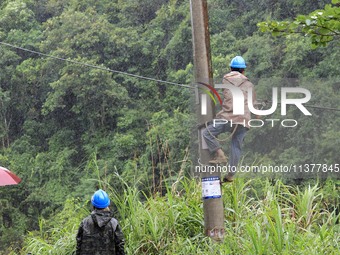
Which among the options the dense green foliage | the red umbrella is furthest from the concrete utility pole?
the dense green foliage

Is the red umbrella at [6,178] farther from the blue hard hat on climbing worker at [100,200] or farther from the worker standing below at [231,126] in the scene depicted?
the worker standing below at [231,126]

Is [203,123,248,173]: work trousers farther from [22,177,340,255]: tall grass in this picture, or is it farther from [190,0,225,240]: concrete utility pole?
[22,177,340,255]: tall grass

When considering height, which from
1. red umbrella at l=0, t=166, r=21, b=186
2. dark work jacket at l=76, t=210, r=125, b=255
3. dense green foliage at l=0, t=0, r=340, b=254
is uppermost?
dense green foliage at l=0, t=0, r=340, b=254

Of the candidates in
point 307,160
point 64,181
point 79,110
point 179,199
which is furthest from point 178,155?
point 179,199

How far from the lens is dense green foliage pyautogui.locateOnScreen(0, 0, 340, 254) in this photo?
25.4m

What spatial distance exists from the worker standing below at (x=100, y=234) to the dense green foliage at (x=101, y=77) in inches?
673

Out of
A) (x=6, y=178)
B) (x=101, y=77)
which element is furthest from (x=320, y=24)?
(x=101, y=77)

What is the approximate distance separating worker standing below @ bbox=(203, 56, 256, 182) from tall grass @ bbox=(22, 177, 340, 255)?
0.26 meters

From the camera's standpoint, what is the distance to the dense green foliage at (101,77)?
25.4m

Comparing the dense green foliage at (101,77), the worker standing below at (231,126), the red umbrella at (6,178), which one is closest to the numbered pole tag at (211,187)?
the worker standing below at (231,126)

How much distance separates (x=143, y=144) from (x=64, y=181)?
10.5ft

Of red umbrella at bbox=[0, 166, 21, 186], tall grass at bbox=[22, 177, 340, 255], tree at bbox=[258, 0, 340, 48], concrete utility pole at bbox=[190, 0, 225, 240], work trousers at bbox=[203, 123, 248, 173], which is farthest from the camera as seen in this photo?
red umbrella at bbox=[0, 166, 21, 186]

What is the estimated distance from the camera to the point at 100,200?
6.22 metres

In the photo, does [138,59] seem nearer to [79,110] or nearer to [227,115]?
[79,110]
